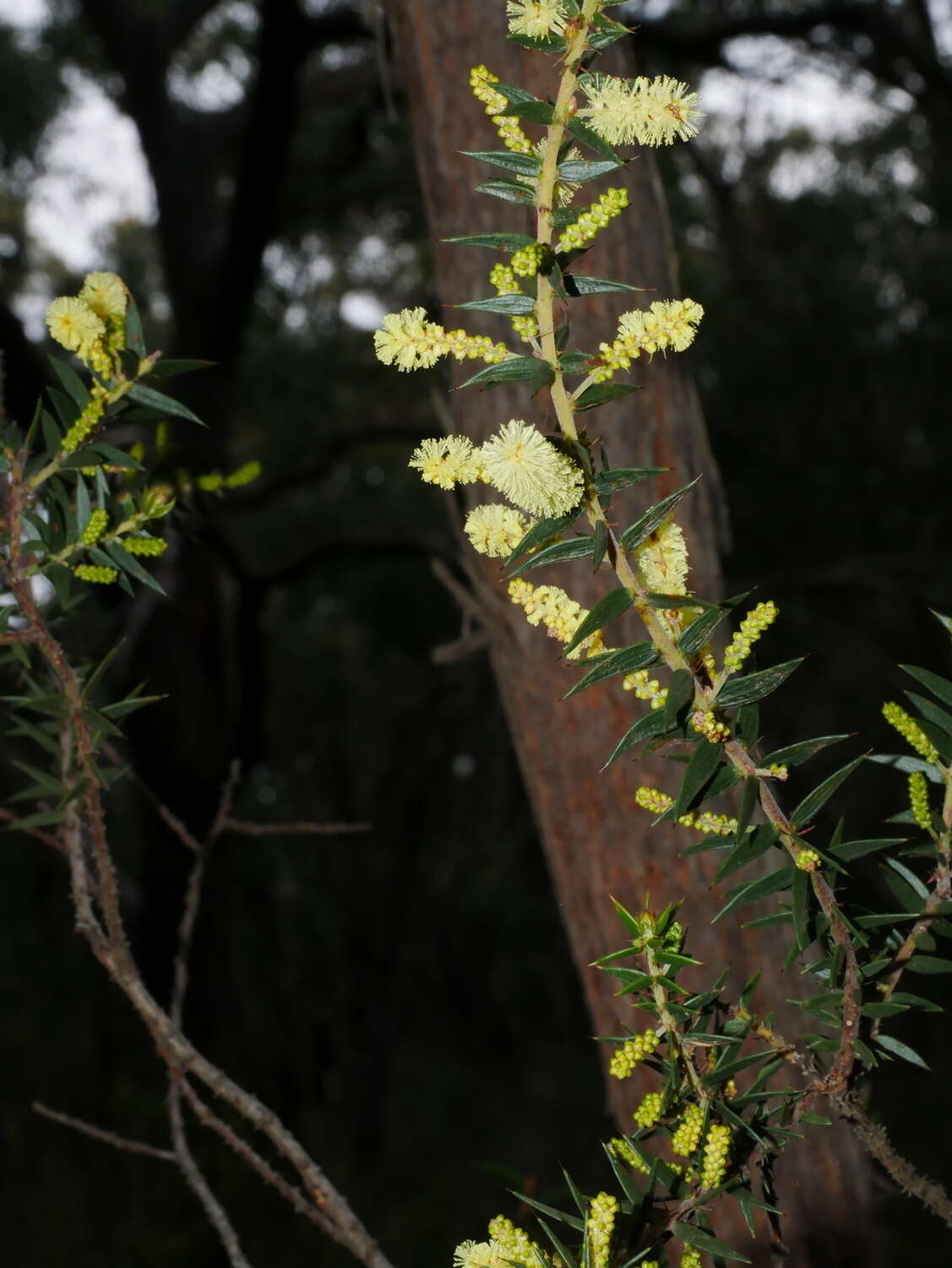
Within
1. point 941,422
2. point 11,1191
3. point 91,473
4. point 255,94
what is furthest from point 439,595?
point 91,473

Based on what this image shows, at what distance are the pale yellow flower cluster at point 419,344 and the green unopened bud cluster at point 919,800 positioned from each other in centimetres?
32

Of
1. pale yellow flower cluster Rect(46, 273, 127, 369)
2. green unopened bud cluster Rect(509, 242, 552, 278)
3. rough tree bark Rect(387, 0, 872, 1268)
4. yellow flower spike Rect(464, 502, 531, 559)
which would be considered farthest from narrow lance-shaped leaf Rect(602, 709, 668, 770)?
rough tree bark Rect(387, 0, 872, 1268)

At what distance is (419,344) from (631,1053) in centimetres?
37

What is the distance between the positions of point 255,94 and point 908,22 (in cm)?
364

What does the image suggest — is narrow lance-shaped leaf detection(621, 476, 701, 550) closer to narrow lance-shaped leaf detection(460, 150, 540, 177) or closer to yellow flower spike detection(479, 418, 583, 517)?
yellow flower spike detection(479, 418, 583, 517)

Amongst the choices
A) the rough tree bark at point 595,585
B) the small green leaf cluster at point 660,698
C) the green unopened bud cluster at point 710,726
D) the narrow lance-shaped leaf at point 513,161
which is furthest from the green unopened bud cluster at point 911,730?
the rough tree bark at point 595,585

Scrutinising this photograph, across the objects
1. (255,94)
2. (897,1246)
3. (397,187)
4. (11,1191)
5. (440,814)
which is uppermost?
(397,187)

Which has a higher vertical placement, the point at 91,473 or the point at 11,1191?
the point at 91,473

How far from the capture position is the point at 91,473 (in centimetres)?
87

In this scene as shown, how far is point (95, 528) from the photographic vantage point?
0.81 m

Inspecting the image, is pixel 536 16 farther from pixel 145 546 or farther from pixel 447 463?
pixel 145 546

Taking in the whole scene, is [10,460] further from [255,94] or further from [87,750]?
[255,94]

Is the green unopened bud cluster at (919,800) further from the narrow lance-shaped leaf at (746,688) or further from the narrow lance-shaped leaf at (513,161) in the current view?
the narrow lance-shaped leaf at (513,161)

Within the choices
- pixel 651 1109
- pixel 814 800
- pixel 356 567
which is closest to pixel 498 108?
pixel 814 800
